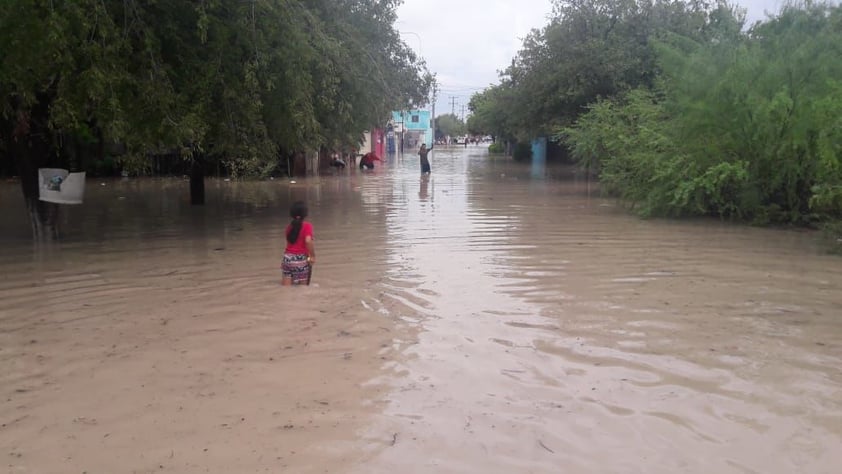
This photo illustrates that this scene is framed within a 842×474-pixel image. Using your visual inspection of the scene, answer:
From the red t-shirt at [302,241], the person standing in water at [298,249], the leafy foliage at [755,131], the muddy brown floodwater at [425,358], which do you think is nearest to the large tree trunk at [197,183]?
the muddy brown floodwater at [425,358]

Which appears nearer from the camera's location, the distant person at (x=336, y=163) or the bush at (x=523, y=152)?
the distant person at (x=336, y=163)

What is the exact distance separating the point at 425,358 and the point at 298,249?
9.44ft

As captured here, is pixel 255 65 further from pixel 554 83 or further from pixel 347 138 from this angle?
pixel 554 83

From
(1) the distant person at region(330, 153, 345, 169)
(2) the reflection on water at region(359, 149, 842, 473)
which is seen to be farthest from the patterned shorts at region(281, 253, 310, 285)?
(1) the distant person at region(330, 153, 345, 169)

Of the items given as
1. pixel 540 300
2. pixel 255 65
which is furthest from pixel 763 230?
pixel 255 65

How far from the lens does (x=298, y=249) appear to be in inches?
326

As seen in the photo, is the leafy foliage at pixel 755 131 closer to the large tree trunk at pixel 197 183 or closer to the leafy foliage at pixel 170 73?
the leafy foliage at pixel 170 73

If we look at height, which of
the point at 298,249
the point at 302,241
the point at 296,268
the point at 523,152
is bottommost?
the point at 296,268

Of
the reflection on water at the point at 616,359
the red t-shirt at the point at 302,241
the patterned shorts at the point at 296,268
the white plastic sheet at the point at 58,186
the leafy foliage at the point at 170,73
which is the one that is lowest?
the reflection on water at the point at 616,359

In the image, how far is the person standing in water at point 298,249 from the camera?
26.6 ft

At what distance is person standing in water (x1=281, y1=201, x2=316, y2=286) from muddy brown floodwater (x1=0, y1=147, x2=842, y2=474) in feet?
0.72

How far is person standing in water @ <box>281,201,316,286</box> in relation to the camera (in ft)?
26.6

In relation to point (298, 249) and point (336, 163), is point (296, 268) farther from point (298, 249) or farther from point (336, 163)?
point (336, 163)

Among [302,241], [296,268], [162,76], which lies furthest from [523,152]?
[302,241]
